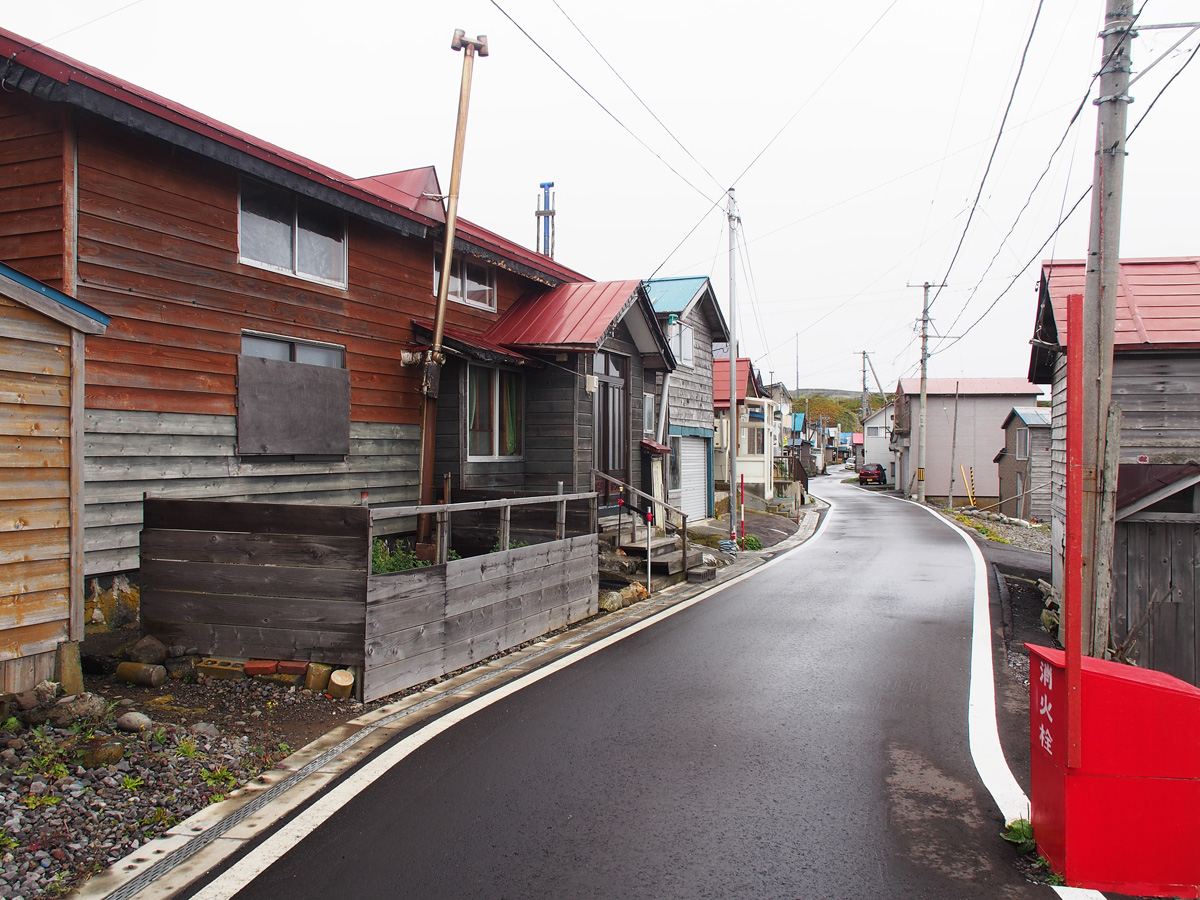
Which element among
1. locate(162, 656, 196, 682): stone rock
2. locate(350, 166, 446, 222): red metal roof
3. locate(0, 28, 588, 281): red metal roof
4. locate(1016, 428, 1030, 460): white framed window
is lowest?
locate(162, 656, 196, 682): stone rock

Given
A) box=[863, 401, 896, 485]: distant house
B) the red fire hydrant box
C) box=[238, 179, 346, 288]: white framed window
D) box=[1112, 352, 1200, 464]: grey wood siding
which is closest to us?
the red fire hydrant box

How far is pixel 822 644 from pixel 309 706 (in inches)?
212

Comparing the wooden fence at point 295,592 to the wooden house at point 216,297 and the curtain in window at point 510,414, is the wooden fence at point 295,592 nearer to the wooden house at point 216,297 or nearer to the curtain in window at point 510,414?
the wooden house at point 216,297

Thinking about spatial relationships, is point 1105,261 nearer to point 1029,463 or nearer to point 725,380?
point 725,380

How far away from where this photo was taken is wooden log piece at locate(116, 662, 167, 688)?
6.10 meters

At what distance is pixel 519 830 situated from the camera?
414 cm

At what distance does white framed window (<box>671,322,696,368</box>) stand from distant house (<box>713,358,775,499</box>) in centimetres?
563

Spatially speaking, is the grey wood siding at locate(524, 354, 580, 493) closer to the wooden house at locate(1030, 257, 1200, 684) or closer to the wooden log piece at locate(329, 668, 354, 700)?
the wooden log piece at locate(329, 668, 354, 700)

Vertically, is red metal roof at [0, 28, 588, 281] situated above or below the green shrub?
above

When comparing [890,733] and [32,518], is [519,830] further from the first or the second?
[32,518]

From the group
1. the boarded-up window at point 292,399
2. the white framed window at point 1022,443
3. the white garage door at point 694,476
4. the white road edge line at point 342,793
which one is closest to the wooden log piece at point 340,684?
the white road edge line at point 342,793

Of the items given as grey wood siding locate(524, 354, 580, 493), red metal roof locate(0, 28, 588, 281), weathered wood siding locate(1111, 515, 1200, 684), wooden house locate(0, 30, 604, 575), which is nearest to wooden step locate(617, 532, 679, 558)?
grey wood siding locate(524, 354, 580, 493)

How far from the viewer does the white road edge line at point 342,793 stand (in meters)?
3.66

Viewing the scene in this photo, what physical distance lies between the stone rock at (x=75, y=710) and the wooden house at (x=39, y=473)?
1.13 feet
